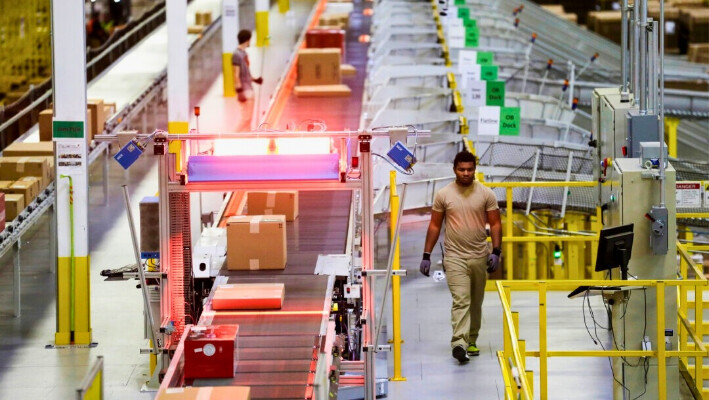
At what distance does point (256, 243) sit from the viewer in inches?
389

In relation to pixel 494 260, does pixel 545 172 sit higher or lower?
lower

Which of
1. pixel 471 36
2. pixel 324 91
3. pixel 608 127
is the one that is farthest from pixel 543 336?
pixel 324 91

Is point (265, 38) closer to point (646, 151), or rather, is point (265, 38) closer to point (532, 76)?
point (532, 76)

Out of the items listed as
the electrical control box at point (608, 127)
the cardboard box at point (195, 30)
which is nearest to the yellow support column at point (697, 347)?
the electrical control box at point (608, 127)

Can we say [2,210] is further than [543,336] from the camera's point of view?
Yes

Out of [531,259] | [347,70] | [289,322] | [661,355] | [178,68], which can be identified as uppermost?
[178,68]

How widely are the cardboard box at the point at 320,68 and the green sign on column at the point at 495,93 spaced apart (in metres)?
5.13

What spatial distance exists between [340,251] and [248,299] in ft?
5.83

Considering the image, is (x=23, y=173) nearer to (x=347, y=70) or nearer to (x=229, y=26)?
(x=229, y=26)

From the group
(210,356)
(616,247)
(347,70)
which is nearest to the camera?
(210,356)

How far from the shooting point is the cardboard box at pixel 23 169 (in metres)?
13.3

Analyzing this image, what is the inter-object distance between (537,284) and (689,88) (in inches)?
648

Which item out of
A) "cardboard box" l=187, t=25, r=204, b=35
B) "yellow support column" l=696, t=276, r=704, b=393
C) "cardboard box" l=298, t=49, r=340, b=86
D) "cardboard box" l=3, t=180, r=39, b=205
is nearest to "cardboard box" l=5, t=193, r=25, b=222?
"cardboard box" l=3, t=180, r=39, b=205

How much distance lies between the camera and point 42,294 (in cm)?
1270
